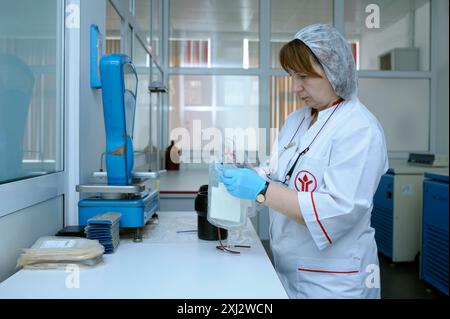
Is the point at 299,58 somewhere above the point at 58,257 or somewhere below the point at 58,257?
above

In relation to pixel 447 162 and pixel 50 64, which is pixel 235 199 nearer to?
pixel 50 64

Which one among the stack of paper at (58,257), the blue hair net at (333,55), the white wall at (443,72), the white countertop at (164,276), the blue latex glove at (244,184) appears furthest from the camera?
the white wall at (443,72)

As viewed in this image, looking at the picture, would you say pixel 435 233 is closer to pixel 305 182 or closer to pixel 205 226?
pixel 305 182

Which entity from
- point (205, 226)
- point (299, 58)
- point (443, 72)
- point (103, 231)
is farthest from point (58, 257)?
point (443, 72)

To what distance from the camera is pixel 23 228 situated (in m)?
1.15

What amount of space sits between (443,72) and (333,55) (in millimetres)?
3863

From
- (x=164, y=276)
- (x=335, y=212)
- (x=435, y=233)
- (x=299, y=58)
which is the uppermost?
(x=299, y=58)

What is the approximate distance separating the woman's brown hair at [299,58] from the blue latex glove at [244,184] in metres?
0.40

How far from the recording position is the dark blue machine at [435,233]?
2715 mm

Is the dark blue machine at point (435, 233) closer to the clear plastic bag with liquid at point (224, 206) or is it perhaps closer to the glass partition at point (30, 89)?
the clear plastic bag with liquid at point (224, 206)

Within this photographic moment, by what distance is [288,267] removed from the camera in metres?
1.37

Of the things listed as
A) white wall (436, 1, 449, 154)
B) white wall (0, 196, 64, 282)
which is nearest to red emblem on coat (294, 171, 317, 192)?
white wall (0, 196, 64, 282)

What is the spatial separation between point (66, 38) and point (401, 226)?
310 cm

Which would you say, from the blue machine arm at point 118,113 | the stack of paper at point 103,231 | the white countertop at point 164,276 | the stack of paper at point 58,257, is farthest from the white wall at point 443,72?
the stack of paper at point 58,257
